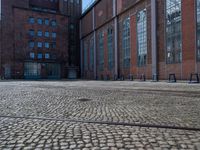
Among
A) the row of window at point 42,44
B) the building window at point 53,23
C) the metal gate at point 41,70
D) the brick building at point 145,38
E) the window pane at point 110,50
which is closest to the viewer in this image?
the brick building at point 145,38

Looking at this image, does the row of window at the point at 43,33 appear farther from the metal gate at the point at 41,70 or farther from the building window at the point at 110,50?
the building window at the point at 110,50

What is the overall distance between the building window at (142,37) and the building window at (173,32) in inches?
178

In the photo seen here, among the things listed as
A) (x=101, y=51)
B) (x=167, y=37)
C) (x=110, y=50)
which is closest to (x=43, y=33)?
(x=101, y=51)

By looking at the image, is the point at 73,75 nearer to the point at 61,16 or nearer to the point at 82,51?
the point at 82,51

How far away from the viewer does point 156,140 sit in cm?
399

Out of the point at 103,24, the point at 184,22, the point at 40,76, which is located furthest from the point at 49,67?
the point at 184,22

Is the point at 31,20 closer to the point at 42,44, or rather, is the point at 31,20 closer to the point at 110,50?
the point at 42,44

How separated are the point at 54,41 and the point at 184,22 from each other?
39519mm

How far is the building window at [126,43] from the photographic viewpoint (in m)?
36.0

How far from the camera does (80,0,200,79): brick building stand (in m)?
24.2

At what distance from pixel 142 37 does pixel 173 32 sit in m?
6.45

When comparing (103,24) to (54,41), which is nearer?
(103,24)

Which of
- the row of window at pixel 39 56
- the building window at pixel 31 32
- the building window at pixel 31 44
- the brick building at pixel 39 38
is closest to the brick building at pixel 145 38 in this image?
the brick building at pixel 39 38

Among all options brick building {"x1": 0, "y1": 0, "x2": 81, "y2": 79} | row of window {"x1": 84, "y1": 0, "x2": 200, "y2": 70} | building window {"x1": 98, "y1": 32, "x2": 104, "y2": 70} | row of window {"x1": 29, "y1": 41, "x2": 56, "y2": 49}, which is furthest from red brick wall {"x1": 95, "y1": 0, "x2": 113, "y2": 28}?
row of window {"x1": 29, "y1": 41, "x2": 56, "y2": 49}
